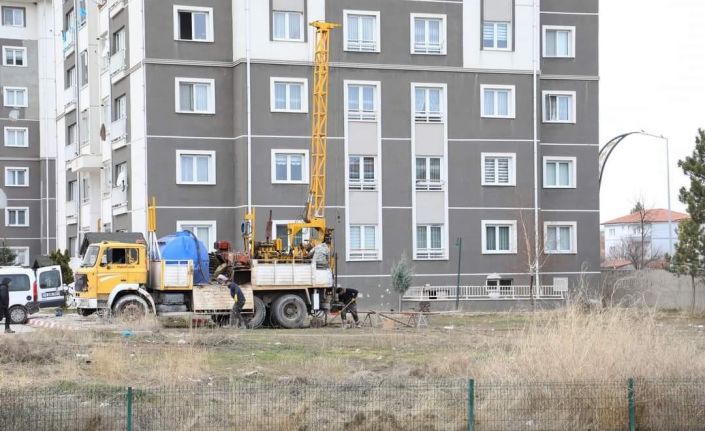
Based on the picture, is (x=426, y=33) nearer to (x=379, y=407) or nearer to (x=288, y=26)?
(x=288, y=26)

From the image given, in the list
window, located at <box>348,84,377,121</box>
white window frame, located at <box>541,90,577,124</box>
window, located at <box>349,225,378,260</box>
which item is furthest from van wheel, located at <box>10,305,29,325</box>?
white window frame, located at <box>541,90,577,124</box>

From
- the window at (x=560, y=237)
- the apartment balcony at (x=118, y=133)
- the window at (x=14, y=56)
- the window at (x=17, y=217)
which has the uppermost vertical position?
the window at (x=14, y=56)

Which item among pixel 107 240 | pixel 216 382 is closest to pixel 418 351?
pixel 216 382

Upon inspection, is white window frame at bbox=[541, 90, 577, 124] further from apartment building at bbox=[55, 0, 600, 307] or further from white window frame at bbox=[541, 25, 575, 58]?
white window frame at bbox=[541, 25, 575, 58]

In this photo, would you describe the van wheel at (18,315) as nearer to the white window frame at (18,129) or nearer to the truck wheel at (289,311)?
the truck wheel at (289,311)

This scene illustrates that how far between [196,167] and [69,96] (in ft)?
58.0

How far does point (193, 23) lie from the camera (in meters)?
48.5

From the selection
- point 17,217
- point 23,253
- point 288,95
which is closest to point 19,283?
point 288,95

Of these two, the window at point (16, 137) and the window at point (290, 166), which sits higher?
the window at point (16, 137)

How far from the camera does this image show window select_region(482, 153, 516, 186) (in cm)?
5075

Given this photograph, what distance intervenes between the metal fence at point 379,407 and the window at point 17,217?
62433mm

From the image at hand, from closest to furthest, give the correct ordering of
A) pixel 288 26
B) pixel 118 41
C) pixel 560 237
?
pixel 288 26 → pixel 118 41 → pixel 560 237

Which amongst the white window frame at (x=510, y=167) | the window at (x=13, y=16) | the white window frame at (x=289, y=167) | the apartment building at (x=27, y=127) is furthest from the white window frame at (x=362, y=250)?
the window at (x=13, y=16)

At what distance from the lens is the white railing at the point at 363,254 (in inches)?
1927
